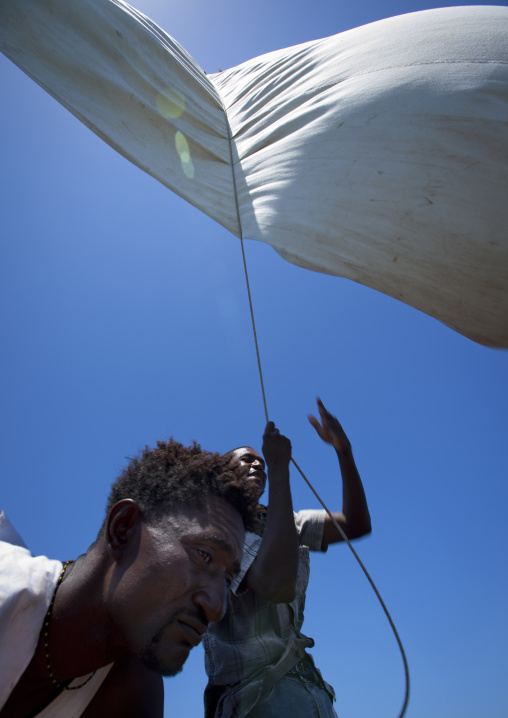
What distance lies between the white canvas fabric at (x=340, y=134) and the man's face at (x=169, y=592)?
4.02 ft

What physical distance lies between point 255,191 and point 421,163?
756 millimetres

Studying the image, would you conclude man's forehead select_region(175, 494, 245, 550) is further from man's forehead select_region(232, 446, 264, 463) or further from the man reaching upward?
man's forehead select_region(232, 446, 264, 463)

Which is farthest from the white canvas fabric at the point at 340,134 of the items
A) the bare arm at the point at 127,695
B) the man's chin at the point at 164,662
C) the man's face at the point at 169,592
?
the bare arm at the point at 127,695

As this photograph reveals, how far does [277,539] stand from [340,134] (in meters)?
1.74

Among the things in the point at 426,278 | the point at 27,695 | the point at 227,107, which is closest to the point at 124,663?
the point at 27,695

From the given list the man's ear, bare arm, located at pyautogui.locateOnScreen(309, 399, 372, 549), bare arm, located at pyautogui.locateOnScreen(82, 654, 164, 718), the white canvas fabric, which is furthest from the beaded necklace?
the white canvas fabric

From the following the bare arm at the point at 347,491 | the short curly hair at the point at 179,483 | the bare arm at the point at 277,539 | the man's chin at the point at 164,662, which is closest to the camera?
the man's chin at the point at 164,662

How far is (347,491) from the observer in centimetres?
261

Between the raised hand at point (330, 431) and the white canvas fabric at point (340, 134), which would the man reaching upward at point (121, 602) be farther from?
the white canvas fabric at point (340, 134)

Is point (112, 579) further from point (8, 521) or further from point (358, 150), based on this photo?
point (358, 150)

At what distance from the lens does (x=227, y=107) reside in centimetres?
259

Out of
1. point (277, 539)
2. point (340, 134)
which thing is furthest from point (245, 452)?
point (340, 134)

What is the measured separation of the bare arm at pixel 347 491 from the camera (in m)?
2.59

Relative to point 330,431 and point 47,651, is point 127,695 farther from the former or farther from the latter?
point 330,431
